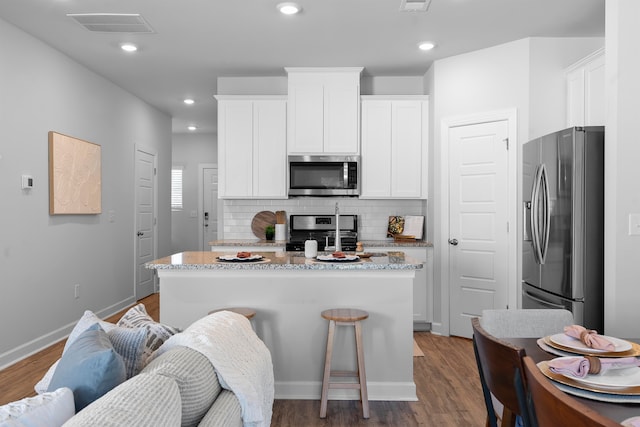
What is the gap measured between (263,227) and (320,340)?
8.08 ft

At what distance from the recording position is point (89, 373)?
Result: 1183 millimetres

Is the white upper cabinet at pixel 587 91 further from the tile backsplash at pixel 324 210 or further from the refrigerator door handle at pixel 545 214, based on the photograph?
the tile backsplash at pixel 324 210

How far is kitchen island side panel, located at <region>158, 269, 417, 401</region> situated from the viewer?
3209 mm

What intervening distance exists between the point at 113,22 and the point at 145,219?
135 inches

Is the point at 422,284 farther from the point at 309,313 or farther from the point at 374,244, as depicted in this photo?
the point at 309,313

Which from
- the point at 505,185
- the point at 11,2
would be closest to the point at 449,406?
the point at 505,185

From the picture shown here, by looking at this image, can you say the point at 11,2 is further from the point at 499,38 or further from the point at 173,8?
the point at 499,38

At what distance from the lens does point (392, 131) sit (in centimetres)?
519

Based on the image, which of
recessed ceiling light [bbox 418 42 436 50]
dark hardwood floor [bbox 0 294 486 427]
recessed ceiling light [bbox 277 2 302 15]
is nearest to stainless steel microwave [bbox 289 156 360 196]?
recessed ceiling light [bbox 418 42 436 50]

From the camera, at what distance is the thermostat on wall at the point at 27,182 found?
404cm

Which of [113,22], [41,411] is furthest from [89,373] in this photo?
[113,22]

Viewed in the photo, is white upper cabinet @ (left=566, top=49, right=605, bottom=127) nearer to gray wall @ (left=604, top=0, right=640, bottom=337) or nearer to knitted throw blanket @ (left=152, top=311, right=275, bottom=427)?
gray wall @ (left=604, top=0, right=640, bottom=337)

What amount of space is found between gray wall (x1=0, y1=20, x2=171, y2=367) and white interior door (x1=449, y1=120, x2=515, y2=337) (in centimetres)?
367

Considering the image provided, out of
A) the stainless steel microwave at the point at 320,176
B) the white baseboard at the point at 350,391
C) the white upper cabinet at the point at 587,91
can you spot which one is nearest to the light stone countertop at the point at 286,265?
the white baseboard at the point at 350,391
